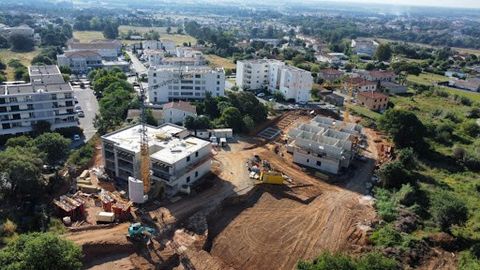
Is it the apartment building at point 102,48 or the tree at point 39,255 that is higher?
the tree at point 39,255

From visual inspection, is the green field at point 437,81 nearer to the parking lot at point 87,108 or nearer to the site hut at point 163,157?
the site hut at point 163,157

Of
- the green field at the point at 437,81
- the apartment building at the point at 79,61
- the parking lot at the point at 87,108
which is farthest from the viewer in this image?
the apartment building at the point at 79,61

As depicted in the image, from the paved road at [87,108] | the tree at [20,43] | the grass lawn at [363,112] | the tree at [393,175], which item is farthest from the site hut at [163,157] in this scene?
the tree at [20,43]

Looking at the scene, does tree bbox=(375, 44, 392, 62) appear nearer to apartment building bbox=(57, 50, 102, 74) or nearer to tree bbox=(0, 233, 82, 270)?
apartment building bbox=(57, 50, 102, 74)

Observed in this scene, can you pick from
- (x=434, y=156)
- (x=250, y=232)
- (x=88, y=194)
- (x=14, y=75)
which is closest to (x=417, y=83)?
(x=434, y=156)

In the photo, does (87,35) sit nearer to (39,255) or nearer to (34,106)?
(34,106)

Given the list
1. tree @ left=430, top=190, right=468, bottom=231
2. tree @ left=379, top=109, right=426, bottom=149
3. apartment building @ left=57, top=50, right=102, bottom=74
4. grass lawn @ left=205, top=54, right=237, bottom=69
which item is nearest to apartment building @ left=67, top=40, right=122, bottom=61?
apartment building @ left=57, top=50, right=102, bottom=74

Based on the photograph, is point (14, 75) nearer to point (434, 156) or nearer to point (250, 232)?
point (250, 232)
